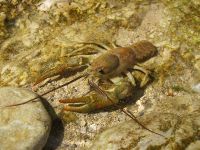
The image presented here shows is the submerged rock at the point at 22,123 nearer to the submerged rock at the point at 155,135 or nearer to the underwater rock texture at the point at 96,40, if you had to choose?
the underwater rock texture at the point at 96,40

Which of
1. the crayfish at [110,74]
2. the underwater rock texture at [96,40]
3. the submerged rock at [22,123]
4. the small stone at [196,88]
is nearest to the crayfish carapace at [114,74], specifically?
the crayfish at [110,74]

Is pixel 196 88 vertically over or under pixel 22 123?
under

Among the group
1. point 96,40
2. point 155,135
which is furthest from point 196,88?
point 96,40

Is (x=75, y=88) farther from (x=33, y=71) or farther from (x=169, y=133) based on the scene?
(x=169, y=133)

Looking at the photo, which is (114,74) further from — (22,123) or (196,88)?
(22,123)

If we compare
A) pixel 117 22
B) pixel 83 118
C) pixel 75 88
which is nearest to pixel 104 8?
pixel 117 22

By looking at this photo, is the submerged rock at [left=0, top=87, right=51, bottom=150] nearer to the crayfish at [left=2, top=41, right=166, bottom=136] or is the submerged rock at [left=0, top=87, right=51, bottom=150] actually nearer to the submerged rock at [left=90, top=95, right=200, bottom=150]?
the crayfish at [left=2, top=41, right=166, bottom=136]

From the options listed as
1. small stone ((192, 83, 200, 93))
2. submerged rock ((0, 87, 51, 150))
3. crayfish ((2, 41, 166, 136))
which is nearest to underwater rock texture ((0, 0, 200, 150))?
small stone ((192, 83, 200, 93))
